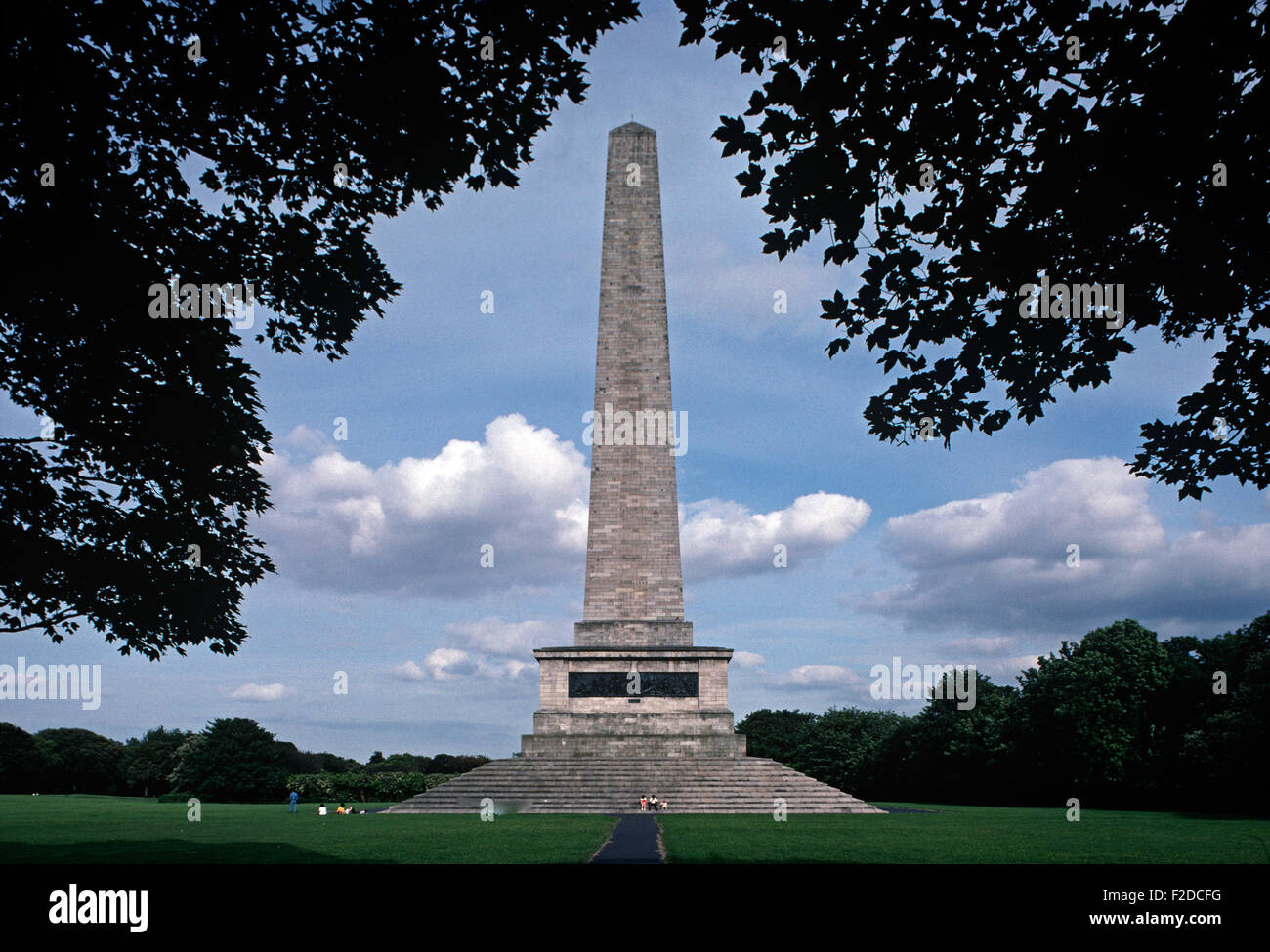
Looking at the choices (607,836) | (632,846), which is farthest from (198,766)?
(632,846)

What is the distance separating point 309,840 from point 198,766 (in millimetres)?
44274

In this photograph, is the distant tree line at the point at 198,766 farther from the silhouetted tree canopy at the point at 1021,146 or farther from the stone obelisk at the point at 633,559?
the silhouetted tree canopy at the point at 1021,146

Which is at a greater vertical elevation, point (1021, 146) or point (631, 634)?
point (1021, 146)

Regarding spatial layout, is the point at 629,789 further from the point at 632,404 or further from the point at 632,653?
the point at 632,404

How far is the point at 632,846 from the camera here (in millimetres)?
18531

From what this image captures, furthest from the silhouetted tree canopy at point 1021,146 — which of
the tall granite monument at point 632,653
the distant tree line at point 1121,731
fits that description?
the distant tree line at point 1121,731

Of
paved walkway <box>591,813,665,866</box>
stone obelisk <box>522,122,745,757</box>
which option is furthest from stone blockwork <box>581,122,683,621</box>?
paved walkway <box>591,813,665,866</box>

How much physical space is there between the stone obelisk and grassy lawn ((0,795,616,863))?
391 inches

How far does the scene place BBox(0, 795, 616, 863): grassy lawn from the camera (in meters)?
16.4

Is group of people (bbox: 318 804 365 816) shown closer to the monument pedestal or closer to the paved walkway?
the monument pedestal
